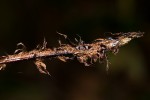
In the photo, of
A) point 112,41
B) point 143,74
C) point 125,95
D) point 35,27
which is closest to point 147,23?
point 143,74

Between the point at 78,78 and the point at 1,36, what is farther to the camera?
the point at 78,78

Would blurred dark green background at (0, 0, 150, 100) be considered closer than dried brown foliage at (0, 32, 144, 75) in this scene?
No

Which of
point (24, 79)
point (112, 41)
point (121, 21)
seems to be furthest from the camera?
point (24, 79)

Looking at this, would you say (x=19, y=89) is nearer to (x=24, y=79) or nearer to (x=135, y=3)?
(x=24, y=79)

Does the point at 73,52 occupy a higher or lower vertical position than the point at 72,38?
lower

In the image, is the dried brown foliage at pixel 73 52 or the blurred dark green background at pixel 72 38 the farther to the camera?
the blurred dark green background at pixel 72 38

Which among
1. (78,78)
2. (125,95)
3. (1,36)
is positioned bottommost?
(125,95)

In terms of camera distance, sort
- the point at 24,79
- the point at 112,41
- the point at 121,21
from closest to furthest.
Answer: the point at 112,41, the point at 121,21, the point at 24,79

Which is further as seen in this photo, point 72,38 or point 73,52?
point 72,38
